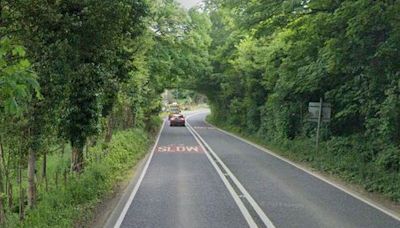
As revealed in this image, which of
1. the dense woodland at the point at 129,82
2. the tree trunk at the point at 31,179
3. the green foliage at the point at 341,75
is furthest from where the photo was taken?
the green foliage at the point at 341,75

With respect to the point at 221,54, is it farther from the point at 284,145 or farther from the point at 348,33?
the point at 348,33

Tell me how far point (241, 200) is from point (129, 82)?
9.61 m

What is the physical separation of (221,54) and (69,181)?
117 ft

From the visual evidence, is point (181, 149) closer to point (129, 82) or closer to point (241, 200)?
point (129, 82)

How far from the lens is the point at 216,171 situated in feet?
58.6

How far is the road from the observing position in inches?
396

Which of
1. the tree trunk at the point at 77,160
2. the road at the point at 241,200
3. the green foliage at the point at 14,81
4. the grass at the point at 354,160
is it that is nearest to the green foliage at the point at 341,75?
the grass at the point at 354,160

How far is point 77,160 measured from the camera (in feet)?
49.2

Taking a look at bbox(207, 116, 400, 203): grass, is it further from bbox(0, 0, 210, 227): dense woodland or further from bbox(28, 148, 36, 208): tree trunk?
bbox(28, 148, 36, 208): tree trunk

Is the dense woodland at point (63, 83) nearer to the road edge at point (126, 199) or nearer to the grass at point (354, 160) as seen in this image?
the road edge at point (126, 199)

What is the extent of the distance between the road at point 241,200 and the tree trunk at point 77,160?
186cm

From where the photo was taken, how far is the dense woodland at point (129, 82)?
10172 mm

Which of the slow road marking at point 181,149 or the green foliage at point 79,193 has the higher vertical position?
the green foliage at point 79,193

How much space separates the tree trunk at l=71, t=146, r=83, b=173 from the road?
1.86 m
